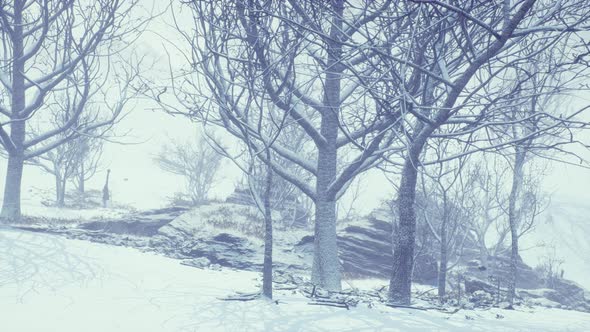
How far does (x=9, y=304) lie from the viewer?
12.4 feet

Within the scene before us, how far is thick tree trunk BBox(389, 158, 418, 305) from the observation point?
549 centimetres

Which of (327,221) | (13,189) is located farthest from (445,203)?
(13,189)

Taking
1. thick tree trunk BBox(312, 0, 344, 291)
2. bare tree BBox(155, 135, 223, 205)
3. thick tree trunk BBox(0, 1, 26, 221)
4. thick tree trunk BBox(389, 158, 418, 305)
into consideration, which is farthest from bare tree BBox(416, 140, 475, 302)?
bare tree BBox(155, 135, 223, 205)

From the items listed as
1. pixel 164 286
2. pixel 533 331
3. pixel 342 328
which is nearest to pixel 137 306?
pixel 164 286

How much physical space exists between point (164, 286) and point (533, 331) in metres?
4.26

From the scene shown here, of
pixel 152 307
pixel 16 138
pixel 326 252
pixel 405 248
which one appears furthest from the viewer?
pixel 16 138

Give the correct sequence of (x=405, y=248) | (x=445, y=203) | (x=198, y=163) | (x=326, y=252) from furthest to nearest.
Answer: (x=198, y=163)
(x=445, y=203)
(x=326, y=252)
(x=405, y=248)

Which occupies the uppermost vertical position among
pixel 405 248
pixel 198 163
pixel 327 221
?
pixel 198 163

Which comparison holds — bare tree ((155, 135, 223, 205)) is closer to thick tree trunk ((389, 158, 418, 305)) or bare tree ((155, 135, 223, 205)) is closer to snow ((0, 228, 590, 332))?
snow ((0, 228, 590, 332))

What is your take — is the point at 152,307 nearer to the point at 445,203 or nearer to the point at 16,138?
the point at 445,203

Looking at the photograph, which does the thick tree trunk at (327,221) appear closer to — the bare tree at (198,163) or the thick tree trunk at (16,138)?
the thick tree trunk at (16,138)

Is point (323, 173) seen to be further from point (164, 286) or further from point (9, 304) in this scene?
point (9, 304)

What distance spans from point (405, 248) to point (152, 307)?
3264mm

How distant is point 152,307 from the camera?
416 centimetres
